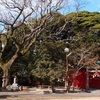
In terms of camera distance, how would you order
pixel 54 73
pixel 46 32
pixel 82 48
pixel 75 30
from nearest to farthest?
pixel 54 73 → pixel 82 48 → pixel 46 32 → pixel 75 30

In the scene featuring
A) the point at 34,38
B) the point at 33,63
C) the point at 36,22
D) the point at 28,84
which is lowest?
the point at 28,84

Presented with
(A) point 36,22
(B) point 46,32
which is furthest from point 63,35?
(A) point 36,22

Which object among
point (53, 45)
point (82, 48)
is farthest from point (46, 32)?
point (82, 48)

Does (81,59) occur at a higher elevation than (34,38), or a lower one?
lower

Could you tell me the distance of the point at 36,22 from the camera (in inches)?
1193

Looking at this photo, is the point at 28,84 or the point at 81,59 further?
the point at 28,84

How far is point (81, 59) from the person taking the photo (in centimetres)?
3008

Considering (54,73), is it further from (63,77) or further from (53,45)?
(53,45)

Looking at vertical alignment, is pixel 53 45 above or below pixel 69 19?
below

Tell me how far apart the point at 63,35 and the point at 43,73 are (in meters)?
13.7

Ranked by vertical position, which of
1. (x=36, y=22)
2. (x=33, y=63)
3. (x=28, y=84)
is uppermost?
(x=36, y=22)

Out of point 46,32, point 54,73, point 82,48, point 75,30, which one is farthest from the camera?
point 75,30

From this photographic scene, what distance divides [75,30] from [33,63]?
958 centimetres

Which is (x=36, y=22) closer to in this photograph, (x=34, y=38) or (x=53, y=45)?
(x=34, y=38)
